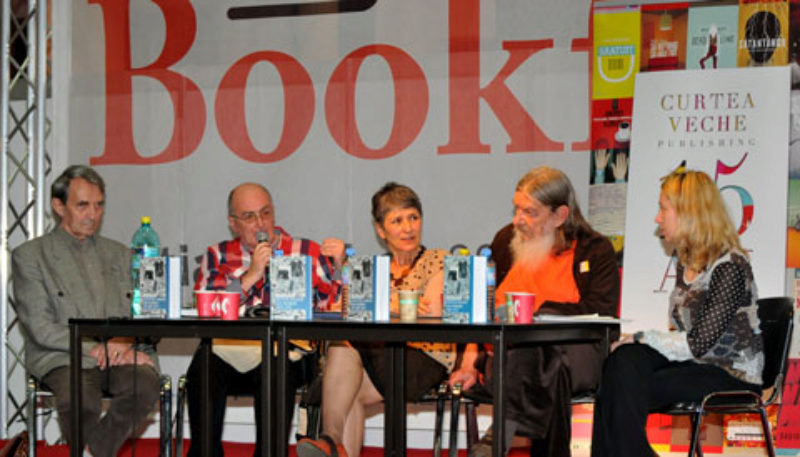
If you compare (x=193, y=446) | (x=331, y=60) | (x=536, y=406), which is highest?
(x=331, y=60)

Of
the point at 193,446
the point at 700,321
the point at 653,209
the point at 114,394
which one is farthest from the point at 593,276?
the point at 114,394

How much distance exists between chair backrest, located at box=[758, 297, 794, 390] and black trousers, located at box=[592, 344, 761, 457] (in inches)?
3.6

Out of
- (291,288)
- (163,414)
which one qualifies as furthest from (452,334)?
(163,414)

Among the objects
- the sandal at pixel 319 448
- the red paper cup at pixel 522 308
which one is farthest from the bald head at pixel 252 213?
the red paper cup at pixel 522 308

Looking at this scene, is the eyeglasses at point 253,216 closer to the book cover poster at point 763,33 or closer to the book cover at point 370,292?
the book cover at point 370,292

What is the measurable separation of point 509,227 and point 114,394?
1.92m

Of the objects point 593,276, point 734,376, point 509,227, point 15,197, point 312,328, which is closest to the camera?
point 312,328

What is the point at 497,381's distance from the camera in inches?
123

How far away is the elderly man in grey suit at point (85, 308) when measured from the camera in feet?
14.1

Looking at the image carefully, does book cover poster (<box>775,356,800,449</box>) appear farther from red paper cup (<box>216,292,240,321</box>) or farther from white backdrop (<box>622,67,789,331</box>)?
red paper cup (<box>216,292,240,321</box>)

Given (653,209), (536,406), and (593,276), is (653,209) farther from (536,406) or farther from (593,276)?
(536,406)

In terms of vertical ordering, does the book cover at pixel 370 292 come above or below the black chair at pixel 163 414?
above

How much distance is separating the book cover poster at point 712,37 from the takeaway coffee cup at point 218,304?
2781mm

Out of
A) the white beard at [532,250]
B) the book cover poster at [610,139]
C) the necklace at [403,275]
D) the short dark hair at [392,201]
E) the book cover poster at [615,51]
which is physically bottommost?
the necklace at [403,275]
